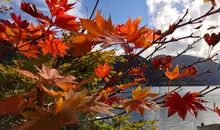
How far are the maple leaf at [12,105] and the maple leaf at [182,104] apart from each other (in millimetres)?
359

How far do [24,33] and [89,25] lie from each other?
0.37 m

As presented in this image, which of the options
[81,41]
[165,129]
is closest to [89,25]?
[81,41]

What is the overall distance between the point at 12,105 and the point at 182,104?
16.4 inches

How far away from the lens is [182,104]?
2.28ft

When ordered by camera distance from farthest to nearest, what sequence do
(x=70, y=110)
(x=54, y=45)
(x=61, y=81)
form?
(x=54, y=45) < (x=61, y=81) < (x=70, y=110)

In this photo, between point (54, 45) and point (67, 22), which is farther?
point (54, 45)

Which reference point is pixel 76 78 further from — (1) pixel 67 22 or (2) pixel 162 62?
(2) pixel 162 62

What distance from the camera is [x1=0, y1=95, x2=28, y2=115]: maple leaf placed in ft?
1.53

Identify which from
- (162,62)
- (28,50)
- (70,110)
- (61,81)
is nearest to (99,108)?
(70,110)

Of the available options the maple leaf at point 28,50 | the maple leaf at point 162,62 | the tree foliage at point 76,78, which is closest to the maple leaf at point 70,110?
the tree foliage at point 76,78

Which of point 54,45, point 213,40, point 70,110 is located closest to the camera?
point 70,110

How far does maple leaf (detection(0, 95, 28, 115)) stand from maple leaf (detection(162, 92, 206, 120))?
359 millimetres

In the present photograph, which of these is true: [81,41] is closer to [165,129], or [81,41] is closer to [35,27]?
[35,27]

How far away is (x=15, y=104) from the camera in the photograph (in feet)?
1.60
